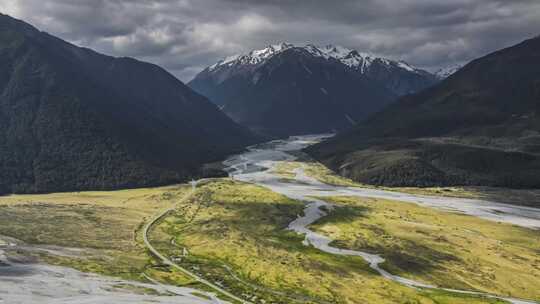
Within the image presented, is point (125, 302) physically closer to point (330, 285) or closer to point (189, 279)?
point (189, 279)

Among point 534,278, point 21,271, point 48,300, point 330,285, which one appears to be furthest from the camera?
point 534,278

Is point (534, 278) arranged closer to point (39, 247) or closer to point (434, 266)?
point (434, 266)

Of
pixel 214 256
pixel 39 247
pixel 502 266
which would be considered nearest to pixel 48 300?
pixel 39 247

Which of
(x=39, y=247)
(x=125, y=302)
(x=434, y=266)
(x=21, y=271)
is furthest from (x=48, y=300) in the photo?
(x=434, y=266)

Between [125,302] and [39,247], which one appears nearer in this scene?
[125,302]

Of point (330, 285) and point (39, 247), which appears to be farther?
point (39, 247)

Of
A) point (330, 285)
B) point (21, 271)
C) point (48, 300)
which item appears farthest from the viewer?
point (330, 285)

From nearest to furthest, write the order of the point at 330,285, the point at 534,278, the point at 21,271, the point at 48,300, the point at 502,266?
the point at 48,300
the point at 21,271
the point at 330,285
the point at 534,278
the point at 502,266

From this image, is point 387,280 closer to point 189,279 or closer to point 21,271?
point 189,279
